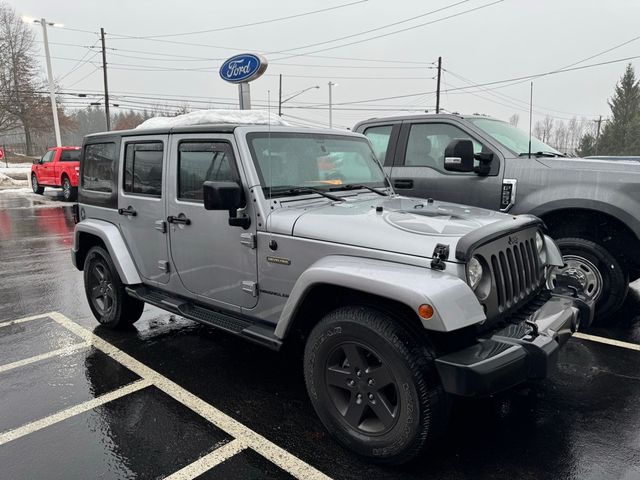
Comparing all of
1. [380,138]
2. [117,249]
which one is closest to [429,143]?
[380,138]

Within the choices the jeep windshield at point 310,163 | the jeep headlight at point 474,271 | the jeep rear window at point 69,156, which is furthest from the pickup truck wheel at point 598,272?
the jeep rear window at point 69,156

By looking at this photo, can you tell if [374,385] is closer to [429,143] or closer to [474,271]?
[474,271]

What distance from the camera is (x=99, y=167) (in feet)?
16.1

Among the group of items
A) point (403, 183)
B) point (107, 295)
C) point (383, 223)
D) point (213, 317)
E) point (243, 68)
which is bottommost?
point (107, 295)

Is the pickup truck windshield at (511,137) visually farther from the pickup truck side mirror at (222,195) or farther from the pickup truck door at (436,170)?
the pickup truck side mirror at (222,195)

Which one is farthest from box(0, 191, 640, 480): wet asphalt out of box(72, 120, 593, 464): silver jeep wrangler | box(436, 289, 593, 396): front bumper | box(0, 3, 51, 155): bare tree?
box(0, 3, 51, 155): bare tree

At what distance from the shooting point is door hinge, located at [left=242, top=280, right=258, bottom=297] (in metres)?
3.33

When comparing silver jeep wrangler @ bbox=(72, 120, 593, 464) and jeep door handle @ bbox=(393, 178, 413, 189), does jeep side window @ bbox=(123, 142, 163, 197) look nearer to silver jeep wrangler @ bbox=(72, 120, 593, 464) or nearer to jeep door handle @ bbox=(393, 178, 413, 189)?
silver jeep wrangler @ bbox=(72, 120, 593, 464)

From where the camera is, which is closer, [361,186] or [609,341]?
[361,186]

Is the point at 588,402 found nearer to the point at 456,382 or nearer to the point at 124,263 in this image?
the point at 456,382

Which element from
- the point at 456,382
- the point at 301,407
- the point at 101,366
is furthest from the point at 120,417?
the point at 456,382

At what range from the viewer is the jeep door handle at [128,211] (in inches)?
171

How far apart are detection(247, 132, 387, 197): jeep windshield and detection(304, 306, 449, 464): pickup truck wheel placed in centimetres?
112

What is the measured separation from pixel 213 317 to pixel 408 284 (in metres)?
1.84
